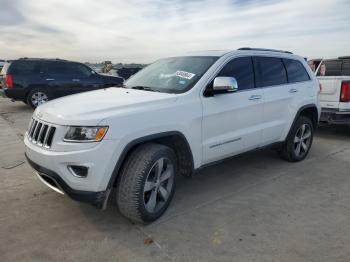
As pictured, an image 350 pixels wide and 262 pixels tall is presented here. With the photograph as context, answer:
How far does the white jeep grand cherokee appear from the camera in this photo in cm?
300

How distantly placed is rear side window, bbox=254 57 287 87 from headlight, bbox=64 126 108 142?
8.17 feet

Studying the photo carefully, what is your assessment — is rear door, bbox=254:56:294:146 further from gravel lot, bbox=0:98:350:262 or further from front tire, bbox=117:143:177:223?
front tire, bbox=117:143:177:223

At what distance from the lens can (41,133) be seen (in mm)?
3271

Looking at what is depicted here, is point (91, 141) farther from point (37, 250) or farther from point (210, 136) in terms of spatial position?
point (210, 136)

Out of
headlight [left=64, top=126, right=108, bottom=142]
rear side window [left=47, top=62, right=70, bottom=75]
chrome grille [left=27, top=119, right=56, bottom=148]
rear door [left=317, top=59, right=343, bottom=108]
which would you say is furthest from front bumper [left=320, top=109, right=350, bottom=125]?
rear side window [left=47, top=62, right=70, bottom=75]

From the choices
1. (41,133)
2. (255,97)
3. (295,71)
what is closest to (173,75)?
(255,97)

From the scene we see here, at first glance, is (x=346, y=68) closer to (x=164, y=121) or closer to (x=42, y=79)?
(x=164, y=121)

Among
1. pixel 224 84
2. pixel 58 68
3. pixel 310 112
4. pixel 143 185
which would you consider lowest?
pixel 143 185

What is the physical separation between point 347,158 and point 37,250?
5.04 meters

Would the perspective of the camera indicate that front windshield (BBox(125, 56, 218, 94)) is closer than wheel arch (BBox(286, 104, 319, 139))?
Yes

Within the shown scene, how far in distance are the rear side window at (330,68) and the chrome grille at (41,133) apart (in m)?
7.52

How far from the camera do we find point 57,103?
3.60m

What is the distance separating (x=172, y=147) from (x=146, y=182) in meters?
0.58

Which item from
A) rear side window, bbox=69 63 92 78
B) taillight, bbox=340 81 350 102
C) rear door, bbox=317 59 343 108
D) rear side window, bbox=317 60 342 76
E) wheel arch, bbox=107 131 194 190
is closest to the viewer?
wheel arch, bbox=107 131 194 190
